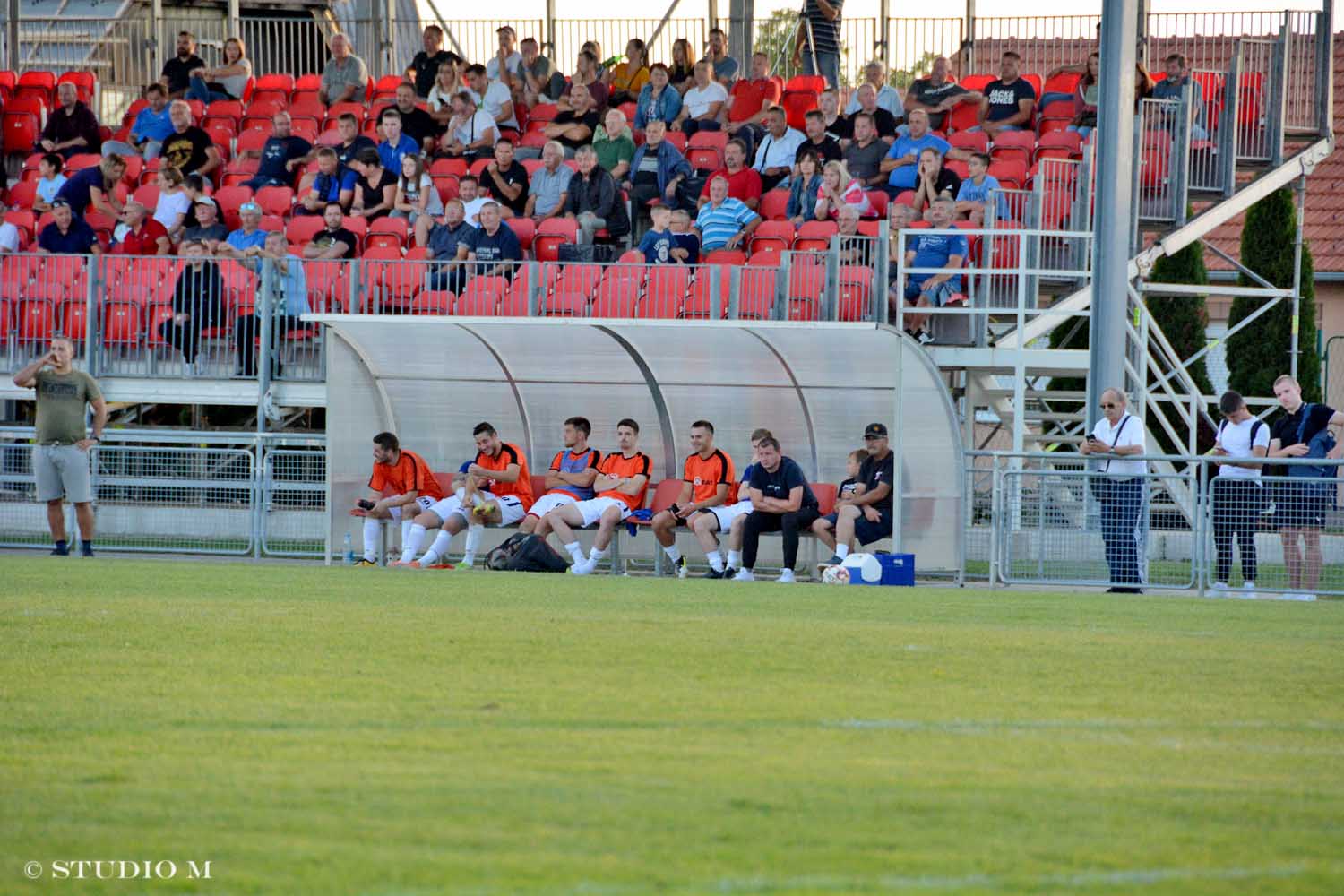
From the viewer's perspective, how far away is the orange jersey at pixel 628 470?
1658cm

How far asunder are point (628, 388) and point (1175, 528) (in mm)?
5314

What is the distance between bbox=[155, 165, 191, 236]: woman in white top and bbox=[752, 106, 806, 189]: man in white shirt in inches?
244

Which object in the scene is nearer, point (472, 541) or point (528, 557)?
point (528, 557)

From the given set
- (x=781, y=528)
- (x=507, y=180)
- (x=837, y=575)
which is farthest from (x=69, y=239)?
(x=837, y=575)

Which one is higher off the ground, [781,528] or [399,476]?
[399,476]

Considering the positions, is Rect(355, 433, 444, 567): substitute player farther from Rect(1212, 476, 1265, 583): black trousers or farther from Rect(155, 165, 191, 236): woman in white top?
Rect(1212, 476, 1265, 583): black trousers

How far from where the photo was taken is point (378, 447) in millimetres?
16719

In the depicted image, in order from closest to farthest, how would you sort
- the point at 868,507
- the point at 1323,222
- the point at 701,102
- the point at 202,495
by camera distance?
the point at 868,507 → the point at 202,495 → the point at 701,102 → the point at 1323,222

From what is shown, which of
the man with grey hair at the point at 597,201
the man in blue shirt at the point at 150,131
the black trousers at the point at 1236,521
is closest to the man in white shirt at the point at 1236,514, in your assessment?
the black trousers at the point at 1236,521

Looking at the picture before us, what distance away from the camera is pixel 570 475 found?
16797 mm

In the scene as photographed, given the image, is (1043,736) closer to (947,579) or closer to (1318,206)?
(947,579)

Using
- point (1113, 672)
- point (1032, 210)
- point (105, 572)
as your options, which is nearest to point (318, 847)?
point (1113, 672)

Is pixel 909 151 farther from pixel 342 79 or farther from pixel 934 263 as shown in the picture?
pixel 342 79

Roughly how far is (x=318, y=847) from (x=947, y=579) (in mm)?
11680
